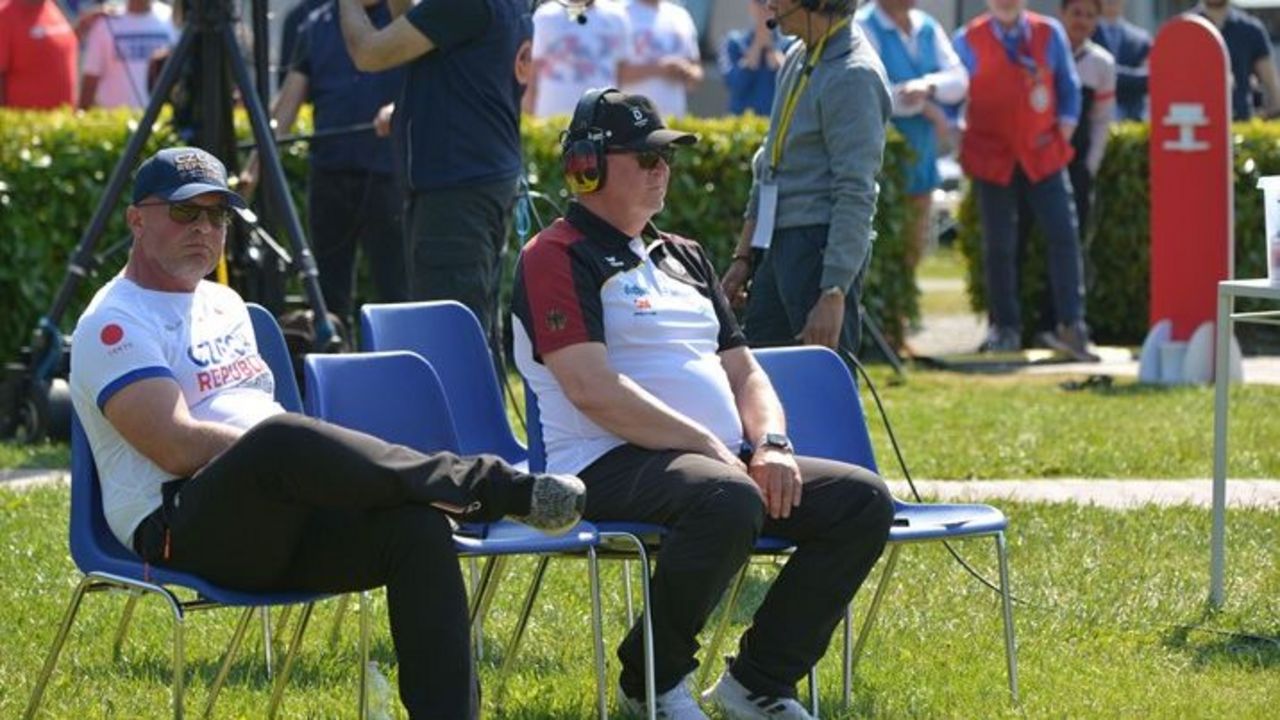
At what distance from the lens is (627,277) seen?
6203 millimetres

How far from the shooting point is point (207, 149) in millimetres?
9859

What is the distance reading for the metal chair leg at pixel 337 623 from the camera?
6734mm

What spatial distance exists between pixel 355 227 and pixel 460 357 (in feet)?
14.3

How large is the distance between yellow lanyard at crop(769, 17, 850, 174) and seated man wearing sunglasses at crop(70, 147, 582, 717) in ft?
7.22

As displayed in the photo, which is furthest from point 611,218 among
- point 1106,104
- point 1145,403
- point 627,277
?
point 1106,104

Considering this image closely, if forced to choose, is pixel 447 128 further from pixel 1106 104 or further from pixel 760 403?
pixel 1106 104

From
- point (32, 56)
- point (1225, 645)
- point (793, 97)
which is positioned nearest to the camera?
point (1225, 645)

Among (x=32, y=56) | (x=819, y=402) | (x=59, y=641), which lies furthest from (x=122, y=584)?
(x=32, y=56)

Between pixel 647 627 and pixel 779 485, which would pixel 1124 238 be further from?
pixel 647 627

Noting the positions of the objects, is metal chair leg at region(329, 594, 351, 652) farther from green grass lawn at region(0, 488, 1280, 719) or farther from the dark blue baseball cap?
the dark blue baseball cap

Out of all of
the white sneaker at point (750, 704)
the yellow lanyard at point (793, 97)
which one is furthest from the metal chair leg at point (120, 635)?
the yellow lanyard at point (793, 97)

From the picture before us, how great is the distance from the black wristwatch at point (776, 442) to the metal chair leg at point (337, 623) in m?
1.23

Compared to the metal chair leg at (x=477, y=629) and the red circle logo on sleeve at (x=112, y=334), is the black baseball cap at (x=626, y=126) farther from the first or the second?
the red circle logo on sleeve at (x=112, y=334)

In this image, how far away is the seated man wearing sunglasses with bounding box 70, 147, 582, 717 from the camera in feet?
17.8
